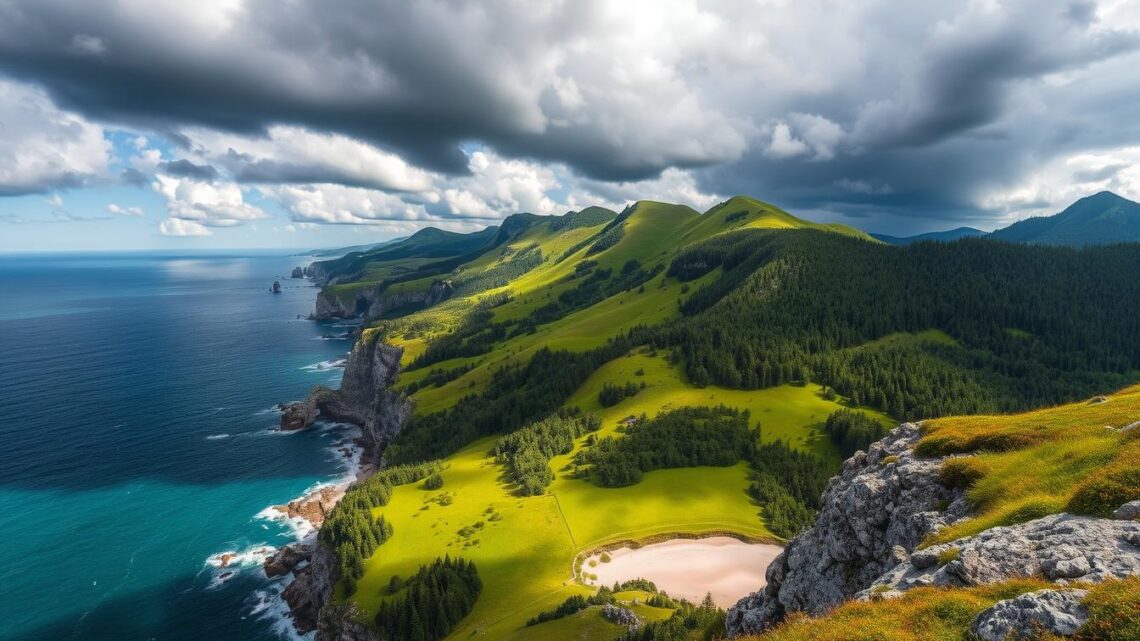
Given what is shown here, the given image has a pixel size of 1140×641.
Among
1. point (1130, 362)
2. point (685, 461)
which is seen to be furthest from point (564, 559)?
point (1130, 362)

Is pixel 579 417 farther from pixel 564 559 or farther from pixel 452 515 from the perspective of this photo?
pixel 564 559

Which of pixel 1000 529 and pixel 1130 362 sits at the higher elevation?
pixel 1000 529

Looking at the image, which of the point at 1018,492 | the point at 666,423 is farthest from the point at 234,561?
the point at 1018,492

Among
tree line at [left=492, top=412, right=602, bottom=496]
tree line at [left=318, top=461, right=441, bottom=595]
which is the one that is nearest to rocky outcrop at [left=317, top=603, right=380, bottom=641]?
tree line at [left=318, top=461, right=441, bottom=595]

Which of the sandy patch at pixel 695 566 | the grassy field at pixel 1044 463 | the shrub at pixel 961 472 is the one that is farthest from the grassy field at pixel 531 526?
the grassy field at pixel 1044 463

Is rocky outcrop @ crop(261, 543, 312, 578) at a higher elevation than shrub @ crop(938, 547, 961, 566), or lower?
lower

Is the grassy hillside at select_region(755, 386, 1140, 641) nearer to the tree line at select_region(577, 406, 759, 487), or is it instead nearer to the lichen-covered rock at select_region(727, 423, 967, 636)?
the lichen-covered rock at select_region(727, 423, 967, 636)
